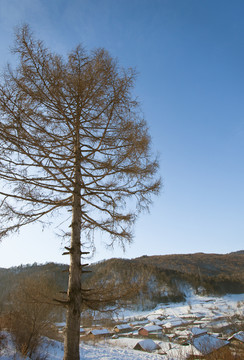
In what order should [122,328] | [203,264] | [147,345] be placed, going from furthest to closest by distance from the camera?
[203,264]
[122,328]
[147,345]

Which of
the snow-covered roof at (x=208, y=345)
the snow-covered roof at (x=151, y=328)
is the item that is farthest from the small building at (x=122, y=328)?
the snow-covered roof at (x=208, y=345)

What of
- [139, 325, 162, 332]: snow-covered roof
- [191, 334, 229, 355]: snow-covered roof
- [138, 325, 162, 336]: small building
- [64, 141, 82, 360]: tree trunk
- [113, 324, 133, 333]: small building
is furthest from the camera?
[113, 324, 133, 333]: small building

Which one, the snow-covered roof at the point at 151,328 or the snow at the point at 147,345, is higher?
the snow at the point at 147,345

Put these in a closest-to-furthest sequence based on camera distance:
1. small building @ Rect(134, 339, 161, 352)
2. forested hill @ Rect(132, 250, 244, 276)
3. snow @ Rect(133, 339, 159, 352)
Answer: small building @ Rect(134, 339, 161, 352), snow @ Rect(133, 339, 159, 352), forested hill @ Rect(132, 250, 244, 276)

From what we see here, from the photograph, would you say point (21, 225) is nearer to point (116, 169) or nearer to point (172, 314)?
point (116, 169)

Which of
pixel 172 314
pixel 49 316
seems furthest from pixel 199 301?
pixel 49 316

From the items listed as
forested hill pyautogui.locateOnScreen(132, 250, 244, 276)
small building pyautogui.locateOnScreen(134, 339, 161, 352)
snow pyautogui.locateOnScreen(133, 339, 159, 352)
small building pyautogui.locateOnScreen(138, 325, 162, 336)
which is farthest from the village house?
forested hill pyautogui.locateOnScreen(132, 250, 244, 276)

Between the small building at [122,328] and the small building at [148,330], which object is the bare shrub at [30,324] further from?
the small building at [122,328]

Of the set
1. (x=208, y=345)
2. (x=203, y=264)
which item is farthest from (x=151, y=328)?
(x=203, y=264)

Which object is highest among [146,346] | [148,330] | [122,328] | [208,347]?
[208,347]

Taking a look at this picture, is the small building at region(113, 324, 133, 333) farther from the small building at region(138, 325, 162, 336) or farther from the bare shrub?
the bare shrub

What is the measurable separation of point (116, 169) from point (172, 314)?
80.3 m

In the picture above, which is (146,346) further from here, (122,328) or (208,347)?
(208,347)

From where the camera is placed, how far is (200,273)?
335 ft
